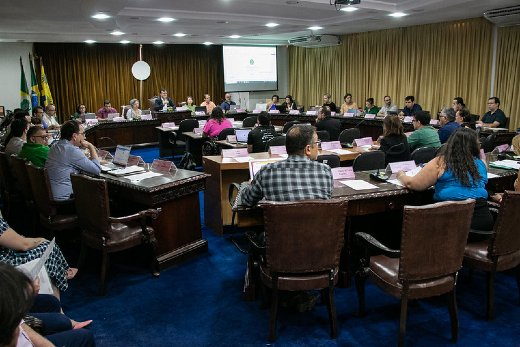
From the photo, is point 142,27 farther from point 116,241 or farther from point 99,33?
point 116,241

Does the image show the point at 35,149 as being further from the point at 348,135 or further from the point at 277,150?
the point at 348,135

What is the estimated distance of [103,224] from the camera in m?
3.02

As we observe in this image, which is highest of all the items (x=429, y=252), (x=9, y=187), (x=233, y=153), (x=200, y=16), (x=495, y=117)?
(x=200, y=16)

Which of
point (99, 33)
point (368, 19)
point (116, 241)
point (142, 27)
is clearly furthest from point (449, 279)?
point (99, 33)

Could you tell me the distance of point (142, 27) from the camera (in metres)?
8.60

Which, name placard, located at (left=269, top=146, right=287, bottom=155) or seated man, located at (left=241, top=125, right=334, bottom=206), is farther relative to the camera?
name placard, located at (left=269, top=146, right=287, bottom=155)

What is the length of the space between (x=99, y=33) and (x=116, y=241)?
24.9ft

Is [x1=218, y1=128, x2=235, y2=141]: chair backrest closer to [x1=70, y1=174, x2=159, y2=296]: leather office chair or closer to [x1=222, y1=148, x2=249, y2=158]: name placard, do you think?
[x1=222, y1=148, x2=249, y2=158]: name placard

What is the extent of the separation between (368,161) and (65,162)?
272cm

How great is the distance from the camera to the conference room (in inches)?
102

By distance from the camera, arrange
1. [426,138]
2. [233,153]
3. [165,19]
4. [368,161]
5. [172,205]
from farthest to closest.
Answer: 1. [165,19]
2. [426,138]
3. [233,153]
4. [368,161]
5. [172,205]

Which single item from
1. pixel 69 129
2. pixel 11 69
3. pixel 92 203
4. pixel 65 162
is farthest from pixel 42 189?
pixel 11 69

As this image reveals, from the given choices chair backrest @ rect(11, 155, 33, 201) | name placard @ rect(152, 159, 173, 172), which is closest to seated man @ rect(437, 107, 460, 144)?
name placard @ rect(152, 159, 173, 172)

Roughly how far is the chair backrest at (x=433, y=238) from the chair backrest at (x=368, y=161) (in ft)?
6.04
